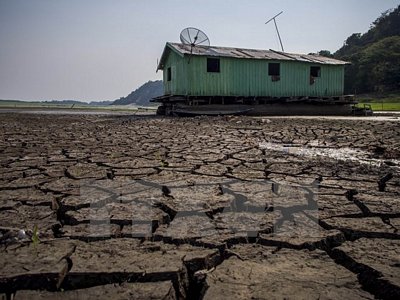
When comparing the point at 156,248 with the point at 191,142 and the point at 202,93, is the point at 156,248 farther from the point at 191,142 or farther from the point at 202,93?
the point at 202,93

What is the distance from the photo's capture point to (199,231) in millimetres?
2252

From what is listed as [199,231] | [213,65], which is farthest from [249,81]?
[199,231]

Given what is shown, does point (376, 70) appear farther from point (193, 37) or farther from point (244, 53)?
point (193, 37)

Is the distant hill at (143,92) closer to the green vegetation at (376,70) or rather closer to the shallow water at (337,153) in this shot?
the green vegetation at (376,70)

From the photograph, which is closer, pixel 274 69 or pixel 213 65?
pixel 213 65

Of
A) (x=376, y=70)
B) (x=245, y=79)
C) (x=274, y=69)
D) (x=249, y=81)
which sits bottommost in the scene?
(x=249, y=81)

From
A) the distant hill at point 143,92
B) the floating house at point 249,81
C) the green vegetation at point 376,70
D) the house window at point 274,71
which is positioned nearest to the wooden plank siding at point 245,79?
the floating house at point 249,81

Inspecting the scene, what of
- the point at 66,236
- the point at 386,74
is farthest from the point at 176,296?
the point at 386,74

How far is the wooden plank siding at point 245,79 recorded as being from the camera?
1811 cm

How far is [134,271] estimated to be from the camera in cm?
171

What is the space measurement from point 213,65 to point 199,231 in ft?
56.6

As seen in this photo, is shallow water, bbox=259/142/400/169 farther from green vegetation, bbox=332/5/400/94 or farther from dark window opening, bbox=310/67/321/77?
green vegetation, bbox=332/5/400/94

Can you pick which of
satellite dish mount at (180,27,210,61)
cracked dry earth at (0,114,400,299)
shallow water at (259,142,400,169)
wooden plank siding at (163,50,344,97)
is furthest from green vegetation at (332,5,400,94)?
cracked dry earth at (0,114,400,299)

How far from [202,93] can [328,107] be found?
9.14 m
